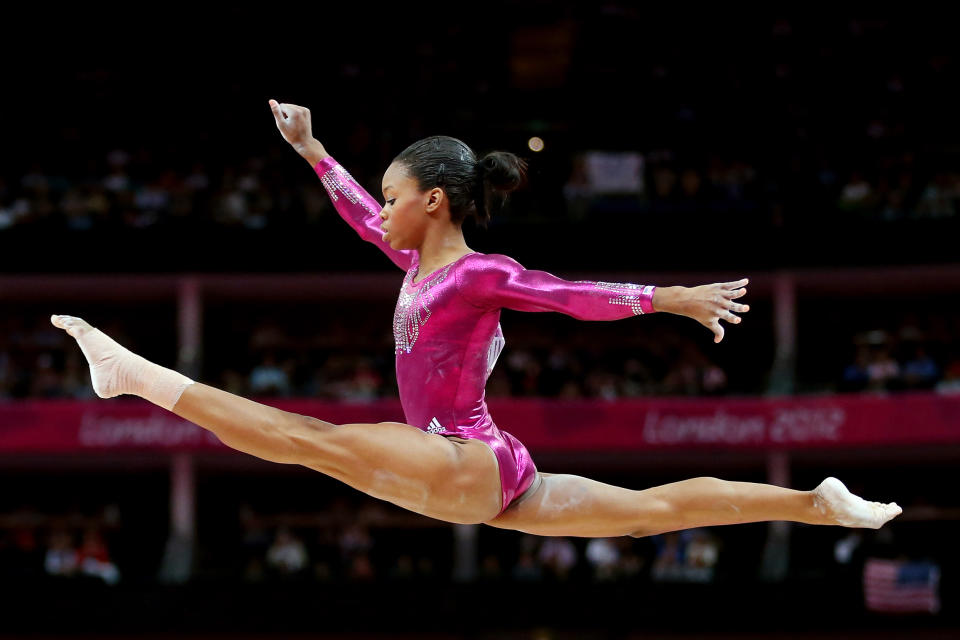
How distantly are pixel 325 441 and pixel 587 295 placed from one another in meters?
1.02

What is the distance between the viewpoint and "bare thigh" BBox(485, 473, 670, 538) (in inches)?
164

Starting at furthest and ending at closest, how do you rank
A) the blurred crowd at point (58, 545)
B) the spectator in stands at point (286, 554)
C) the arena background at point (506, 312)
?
the spectator in stands at point (286, 554)
the blurred crowd at point (58, 545)
the arena background at point (506, 312)

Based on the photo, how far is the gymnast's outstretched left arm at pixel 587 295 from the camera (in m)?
3.73

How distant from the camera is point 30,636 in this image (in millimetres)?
12492

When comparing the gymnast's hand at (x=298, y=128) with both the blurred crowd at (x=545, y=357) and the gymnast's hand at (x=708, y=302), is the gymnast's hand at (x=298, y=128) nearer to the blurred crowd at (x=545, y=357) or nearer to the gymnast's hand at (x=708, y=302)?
the gymnast's hand at (x=708, y=302)

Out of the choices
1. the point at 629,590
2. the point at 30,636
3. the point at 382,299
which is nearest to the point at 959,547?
the point at 629,590

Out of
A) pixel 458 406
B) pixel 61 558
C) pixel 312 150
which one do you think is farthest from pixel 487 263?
pixel 61 558

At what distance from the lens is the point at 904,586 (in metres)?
12.3

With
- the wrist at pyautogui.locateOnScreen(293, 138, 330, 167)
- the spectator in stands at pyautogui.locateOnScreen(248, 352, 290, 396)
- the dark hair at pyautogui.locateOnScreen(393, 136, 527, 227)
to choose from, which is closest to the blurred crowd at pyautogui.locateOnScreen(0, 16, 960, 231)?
the spectator in stands at pyautogui.locateOnScreen(248, 352, 290, 396)

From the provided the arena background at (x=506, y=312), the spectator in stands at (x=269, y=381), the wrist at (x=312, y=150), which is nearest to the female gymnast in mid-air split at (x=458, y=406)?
the wrist at (x=312, y=150)

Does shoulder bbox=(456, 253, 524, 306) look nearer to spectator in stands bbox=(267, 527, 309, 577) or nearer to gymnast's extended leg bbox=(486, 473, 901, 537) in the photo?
gymnast's extended leg bbox=(486, 473, 901, 537)

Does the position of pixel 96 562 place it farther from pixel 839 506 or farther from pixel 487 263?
pixel 839 506

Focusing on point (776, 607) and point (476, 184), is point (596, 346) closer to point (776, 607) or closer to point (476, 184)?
point (776, 607)

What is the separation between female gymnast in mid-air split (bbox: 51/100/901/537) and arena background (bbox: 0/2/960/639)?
844 centimetres
